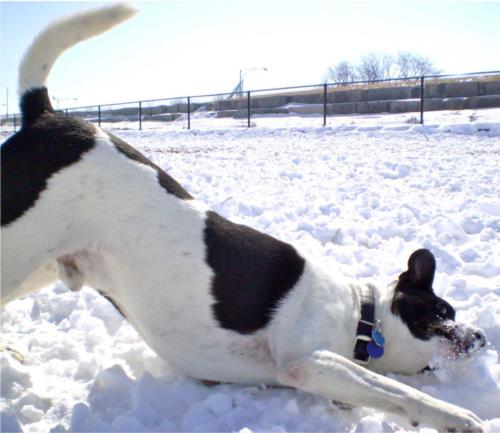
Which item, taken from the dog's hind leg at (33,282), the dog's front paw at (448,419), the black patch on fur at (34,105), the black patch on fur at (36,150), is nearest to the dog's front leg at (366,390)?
the dog's front paw at (448,419)

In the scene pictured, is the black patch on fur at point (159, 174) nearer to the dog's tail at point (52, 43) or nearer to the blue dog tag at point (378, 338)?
the dog's tail at point (52, 43)

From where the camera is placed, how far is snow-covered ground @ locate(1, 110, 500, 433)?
2.42m

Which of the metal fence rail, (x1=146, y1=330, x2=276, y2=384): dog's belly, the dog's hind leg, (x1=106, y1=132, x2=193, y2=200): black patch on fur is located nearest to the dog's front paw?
(x1=146, y1=330, x2=276, y2=384): dog's belly

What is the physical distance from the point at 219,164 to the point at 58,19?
692 centimetres

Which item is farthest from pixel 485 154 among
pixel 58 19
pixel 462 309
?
pixel 58 19

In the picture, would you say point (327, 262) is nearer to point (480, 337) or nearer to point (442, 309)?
point (442, 309)

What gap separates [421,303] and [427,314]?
0.06 m

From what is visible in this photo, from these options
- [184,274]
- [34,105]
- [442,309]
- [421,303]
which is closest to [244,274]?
[184,274]

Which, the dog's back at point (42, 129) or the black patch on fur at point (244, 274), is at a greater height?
the dog's back at point (42, 129)

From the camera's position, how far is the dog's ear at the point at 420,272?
2814 millimetres

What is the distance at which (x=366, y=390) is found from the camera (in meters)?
2.36

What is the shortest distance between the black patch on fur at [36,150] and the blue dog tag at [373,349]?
162cm

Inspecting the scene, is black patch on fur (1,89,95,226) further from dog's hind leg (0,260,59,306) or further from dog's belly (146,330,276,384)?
dog's belly (146,330,276,384)

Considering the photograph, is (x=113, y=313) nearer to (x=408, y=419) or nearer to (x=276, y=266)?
(x=276, y=266)
